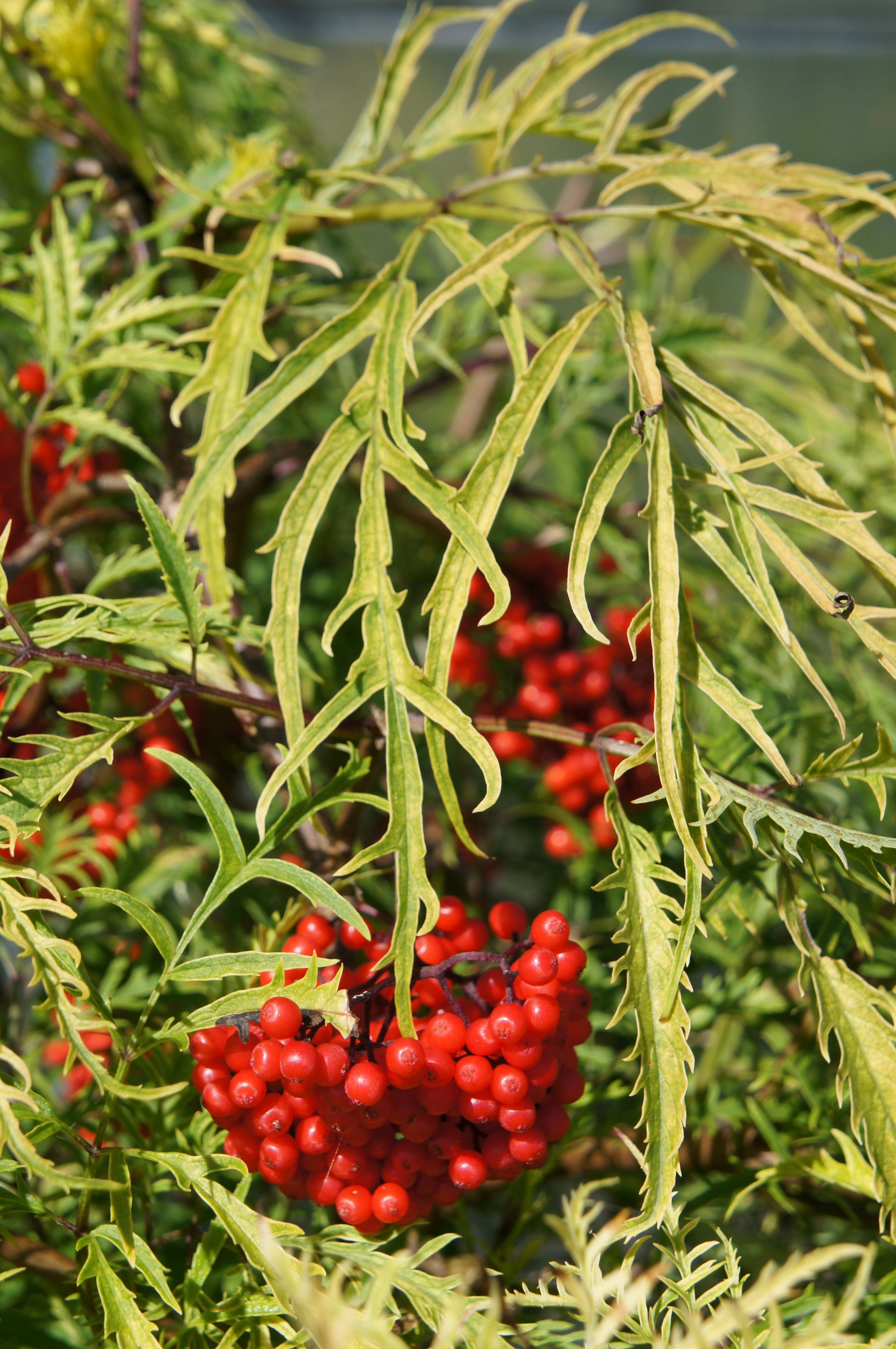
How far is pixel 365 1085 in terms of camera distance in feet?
1.00

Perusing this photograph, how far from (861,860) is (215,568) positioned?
25 centimetres

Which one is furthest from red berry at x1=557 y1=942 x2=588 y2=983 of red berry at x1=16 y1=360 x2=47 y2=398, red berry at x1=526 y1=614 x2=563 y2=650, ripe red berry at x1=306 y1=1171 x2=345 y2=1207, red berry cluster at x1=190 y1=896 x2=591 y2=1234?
red berry at x1=16 y1=360 x2=47 y2=398

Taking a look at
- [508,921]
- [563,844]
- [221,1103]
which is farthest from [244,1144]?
[563,844]

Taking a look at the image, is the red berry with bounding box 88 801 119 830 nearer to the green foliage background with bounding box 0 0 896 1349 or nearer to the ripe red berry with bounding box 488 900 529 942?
the green foliage background with bounding box 0 0 896 1349

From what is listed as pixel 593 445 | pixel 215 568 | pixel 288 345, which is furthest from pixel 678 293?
pixel 215 568

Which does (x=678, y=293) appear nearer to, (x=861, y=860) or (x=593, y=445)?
(x=593, y=445)

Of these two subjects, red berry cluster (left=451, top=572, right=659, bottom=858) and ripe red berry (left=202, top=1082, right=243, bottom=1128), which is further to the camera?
red berry cluster (left=451, top=572, right=659, bottom=858)

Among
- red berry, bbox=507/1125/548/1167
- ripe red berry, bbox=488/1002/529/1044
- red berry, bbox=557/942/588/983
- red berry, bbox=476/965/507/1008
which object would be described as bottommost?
red berry, bbox=507/1125/548/1167

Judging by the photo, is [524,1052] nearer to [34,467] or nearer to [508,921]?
[508,921]

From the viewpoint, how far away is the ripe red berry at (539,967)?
0.33 metres

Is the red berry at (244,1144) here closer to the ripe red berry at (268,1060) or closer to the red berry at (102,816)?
the ripe red berry at (268,1060)

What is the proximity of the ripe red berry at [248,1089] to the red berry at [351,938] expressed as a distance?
0.06m

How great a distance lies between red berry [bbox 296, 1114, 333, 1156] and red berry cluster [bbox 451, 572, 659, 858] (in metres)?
→ 0.23

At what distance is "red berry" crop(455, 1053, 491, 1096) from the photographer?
0.32 meters
